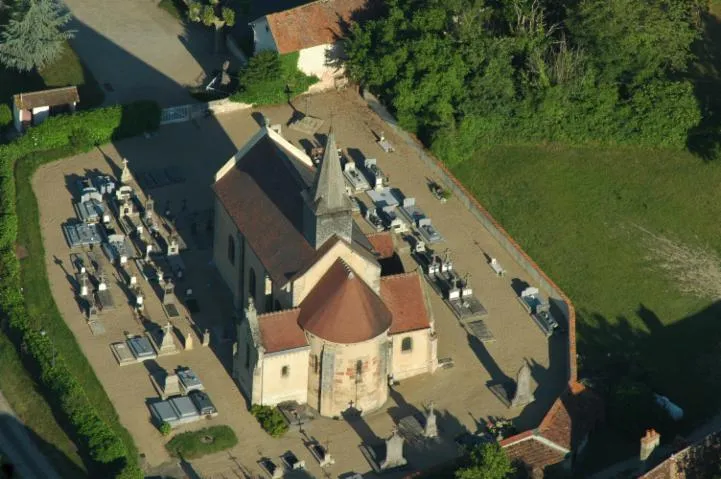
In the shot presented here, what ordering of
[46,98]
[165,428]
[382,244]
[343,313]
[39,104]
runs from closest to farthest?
[165,428]
[343,313]
[382,244]
[39,104]
[46,98]

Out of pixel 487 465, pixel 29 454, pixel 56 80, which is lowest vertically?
pixel 29 454

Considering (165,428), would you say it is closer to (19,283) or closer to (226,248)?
(226,248)

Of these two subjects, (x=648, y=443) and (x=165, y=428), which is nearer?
(x=648, y=443)

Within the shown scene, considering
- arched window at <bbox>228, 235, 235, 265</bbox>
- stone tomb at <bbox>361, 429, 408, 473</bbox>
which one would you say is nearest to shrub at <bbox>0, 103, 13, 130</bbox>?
arched window at <bbox>228, 235, 235, 265</bbox>

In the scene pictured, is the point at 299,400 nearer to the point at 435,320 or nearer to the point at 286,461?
the point at 286,461

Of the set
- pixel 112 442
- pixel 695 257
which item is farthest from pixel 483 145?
pixel 112 442

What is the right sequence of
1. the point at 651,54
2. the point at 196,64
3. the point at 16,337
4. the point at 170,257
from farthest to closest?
the point at 196,64 < the point at 651,54 < the point at 170,257 < the point at 16,337

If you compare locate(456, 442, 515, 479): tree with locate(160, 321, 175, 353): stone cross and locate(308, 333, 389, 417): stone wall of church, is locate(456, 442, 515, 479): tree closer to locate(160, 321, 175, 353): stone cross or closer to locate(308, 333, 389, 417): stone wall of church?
locate(308, 333, 389, 417): stone wall of church

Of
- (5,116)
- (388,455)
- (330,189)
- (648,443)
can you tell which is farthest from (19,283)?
(648,443)

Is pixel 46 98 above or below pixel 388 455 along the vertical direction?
above
